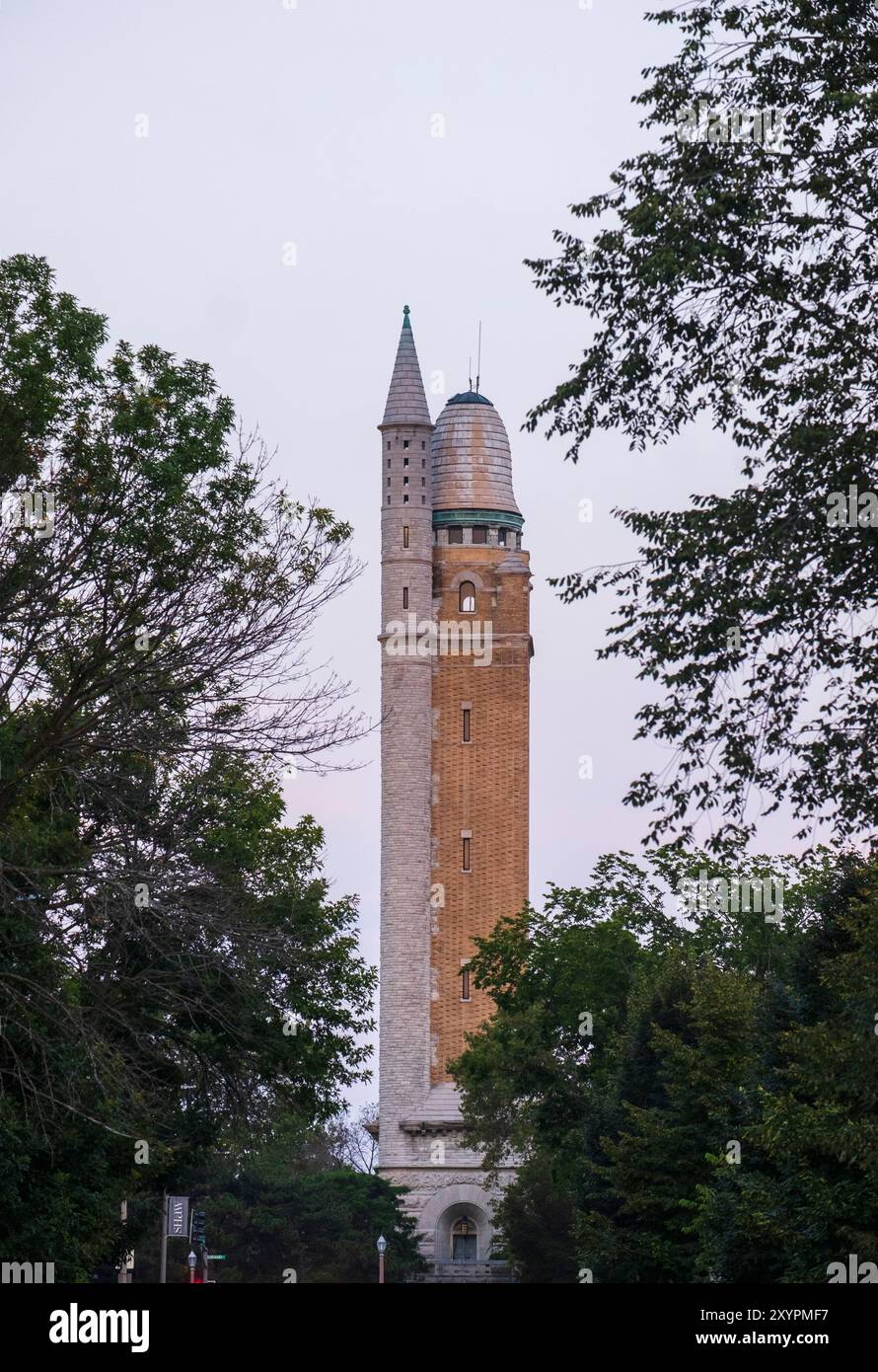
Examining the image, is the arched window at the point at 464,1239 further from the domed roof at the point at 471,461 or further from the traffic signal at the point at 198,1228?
the traffic signal at the point at 198,1228

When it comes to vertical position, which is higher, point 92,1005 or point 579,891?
point 579,891

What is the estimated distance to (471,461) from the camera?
103438 millimetres

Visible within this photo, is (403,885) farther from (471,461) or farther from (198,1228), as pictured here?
(198,1228)

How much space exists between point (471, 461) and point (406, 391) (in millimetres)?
4264

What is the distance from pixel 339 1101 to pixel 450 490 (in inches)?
2512

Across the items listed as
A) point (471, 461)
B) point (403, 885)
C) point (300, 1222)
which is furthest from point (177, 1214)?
point (471, 461)

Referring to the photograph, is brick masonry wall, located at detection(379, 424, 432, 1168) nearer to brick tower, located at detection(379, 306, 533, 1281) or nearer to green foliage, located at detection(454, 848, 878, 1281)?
Result: brick tower, located at detection(379, 306, 533, 1281)

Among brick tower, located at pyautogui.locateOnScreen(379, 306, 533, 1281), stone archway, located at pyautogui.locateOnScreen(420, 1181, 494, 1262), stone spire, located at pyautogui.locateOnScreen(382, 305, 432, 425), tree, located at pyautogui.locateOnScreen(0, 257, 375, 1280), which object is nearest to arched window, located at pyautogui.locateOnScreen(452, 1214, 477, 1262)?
brick tower, located at pyautogui.locateOnScreen(379, 306, 533, 1281)

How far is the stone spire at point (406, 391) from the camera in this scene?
101875 millimetres

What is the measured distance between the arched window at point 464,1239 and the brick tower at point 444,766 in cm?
6

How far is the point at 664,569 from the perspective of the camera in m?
22.0

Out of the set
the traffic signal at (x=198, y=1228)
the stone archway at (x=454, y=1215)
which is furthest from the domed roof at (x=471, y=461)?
the traffic signal at (x=198, y=1228)
